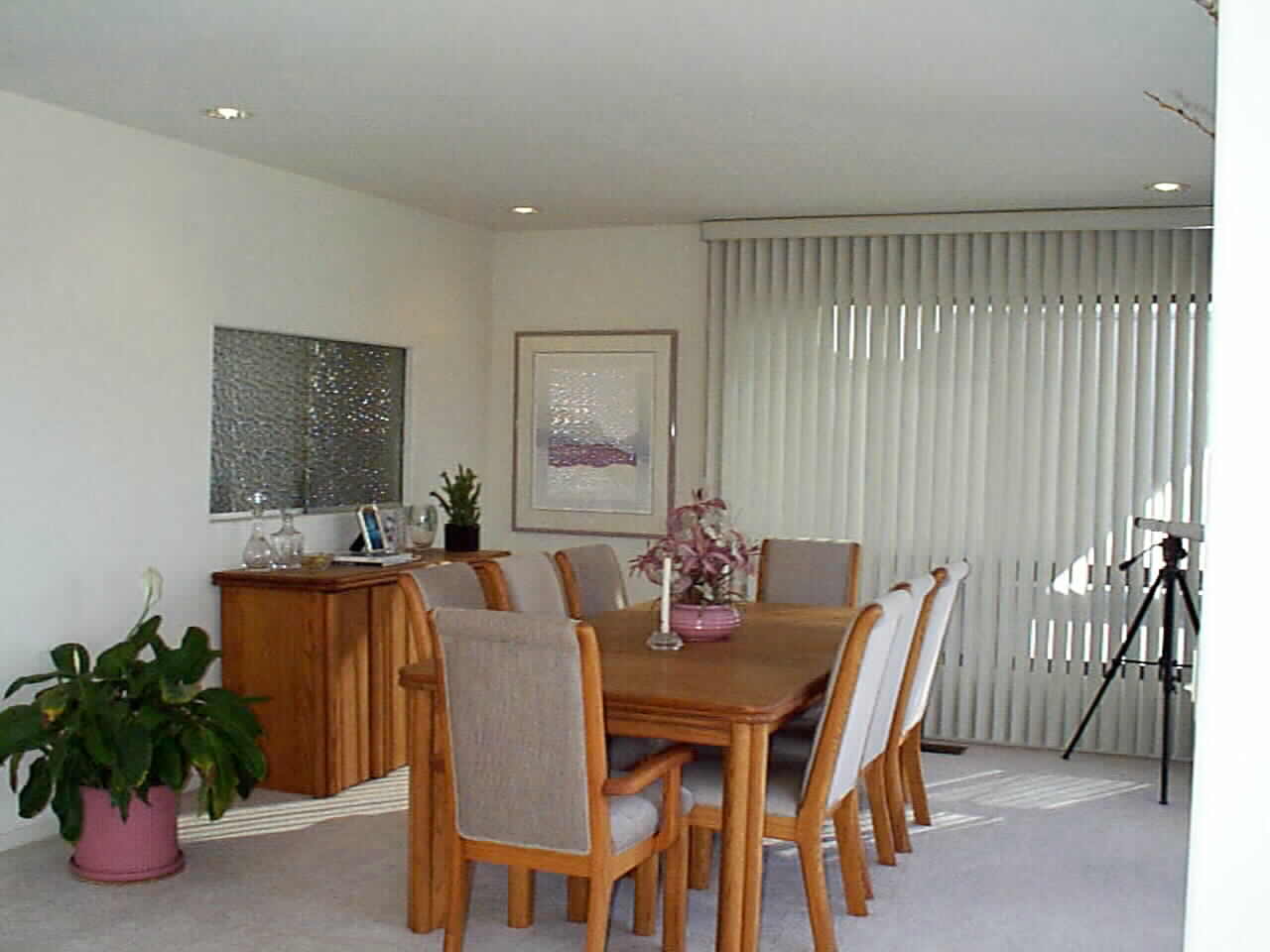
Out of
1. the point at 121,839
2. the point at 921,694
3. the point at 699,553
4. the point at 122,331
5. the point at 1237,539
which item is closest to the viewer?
the point at 1237,539

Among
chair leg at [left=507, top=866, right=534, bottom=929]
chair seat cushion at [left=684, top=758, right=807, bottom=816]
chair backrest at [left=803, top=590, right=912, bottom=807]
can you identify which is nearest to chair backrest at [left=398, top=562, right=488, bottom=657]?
chair leg at [left=507, top=866, right=534, bottom=929]

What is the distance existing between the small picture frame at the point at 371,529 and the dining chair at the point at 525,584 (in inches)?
52.0

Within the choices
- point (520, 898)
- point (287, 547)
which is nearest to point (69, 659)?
point (287, 547)

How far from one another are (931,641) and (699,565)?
2.66 feet

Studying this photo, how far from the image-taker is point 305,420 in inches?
230

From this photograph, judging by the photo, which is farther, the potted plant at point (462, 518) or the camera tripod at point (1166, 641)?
the potted plant at point (462, 518)

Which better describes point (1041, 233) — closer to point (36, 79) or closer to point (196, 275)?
point (196, 275)

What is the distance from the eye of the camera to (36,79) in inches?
163

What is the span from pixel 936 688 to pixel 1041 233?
2.12 metres

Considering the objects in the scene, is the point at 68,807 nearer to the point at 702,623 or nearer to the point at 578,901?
the point at 578,901

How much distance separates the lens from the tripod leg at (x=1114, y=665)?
566 centimetres

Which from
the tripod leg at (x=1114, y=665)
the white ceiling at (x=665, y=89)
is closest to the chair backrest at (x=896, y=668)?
the white ceiling at (x=665, y=89)

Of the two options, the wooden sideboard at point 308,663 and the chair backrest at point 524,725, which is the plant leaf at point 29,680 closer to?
the wooden sideboard at point 308,663

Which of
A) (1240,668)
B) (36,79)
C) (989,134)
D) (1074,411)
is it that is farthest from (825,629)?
(1240,668)
